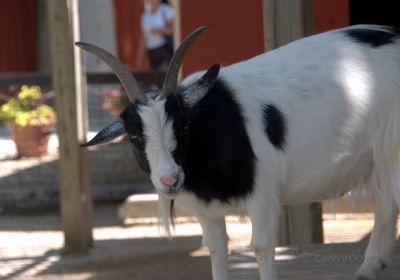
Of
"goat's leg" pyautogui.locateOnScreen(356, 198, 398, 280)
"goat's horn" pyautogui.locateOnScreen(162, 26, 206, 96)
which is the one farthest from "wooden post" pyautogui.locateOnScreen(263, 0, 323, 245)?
"goat's horn" pyautogui.locateOnScreen(162, 26, 206, 96)

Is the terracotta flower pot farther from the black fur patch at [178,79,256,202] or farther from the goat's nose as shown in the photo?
the goat's nose

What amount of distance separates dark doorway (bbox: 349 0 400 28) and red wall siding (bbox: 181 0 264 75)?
123 cm

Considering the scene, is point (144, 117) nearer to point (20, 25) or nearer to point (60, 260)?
point (60, 260)

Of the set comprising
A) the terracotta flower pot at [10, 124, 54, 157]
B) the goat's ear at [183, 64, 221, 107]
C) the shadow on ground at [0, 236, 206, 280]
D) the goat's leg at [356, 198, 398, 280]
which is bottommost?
the shadow on ground at [0, 236, 206, 280]

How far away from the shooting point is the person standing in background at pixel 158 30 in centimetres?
1212

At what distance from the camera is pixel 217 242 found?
4500mm

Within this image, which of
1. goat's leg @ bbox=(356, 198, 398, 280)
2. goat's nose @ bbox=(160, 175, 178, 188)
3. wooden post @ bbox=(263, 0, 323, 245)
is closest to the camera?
goat's nose @ bbox=(160, 175, 178, 188)

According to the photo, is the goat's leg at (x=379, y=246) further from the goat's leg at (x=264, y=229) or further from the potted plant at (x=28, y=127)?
the potted plant at (x=28, y=127)

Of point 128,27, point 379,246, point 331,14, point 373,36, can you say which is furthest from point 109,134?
point 128,27

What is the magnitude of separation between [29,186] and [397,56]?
5700mm

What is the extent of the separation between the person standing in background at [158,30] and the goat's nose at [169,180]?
27.5 feet

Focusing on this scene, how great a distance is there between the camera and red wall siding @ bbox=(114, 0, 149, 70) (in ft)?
54.6

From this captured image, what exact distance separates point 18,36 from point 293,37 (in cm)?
1174

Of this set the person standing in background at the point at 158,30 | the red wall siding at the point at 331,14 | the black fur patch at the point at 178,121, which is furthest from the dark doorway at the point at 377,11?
the black fur patch at the point at 178,121
